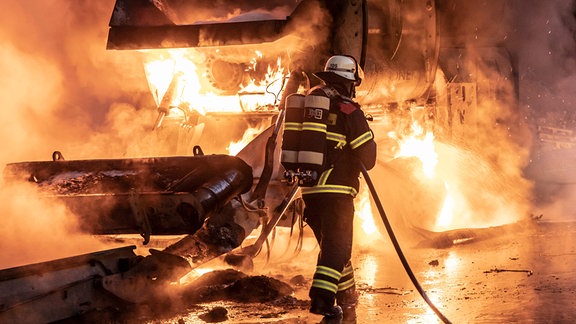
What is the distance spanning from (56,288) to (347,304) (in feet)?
6.18

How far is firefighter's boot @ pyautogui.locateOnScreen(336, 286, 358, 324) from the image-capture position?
4.32 metres

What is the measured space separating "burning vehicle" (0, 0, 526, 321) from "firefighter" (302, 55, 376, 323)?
0.83 metres

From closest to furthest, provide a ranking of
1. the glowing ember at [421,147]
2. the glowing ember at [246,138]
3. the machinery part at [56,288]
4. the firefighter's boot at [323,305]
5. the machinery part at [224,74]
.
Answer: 1. the machinery part at [56,288]
2. the firefighter's boot at [323,305]
3. the machinery part at [224,74]
4. the glowing ember at [246,138]
5. the glowing ember at [421,147]

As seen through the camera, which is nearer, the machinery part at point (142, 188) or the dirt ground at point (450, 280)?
the dirt ground at point (450, 280)

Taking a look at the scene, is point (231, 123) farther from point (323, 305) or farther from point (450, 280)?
point (323, 305)

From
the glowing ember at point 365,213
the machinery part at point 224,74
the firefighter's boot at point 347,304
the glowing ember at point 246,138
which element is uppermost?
the machinery part at point 224,74

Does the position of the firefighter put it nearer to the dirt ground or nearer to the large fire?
the dirt ground

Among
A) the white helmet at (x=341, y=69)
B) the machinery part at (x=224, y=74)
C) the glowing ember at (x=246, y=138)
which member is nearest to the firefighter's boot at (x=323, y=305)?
the white helmet at (x=341, y=69)

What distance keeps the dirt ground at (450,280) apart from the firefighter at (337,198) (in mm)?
246

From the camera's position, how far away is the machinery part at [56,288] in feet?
11.7

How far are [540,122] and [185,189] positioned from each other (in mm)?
9261

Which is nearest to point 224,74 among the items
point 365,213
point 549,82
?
point 365,213

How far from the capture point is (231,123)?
24.5 ft

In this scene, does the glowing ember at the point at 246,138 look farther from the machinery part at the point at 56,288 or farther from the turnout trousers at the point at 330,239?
the machinery part at the point at 56,288
